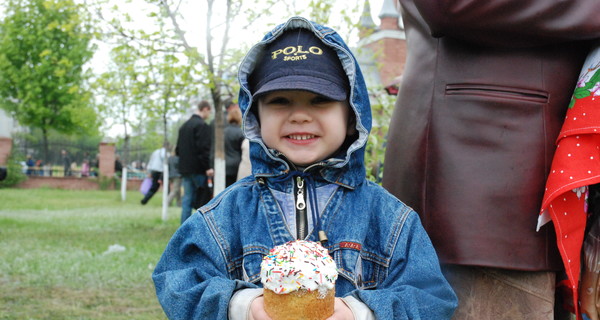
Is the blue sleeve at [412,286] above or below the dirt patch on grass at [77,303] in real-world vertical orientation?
above

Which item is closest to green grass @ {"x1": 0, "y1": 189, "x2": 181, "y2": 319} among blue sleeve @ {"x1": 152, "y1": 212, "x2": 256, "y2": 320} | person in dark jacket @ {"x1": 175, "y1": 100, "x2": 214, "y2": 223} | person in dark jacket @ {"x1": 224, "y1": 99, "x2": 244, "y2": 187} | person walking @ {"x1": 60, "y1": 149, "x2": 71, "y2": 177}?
person in dark jacket @ {"x1": 175, "y1": 100, "x2": 214, "y2": 223}

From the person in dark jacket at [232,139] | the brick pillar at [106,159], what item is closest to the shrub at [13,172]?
the brick pillar at [106,159]

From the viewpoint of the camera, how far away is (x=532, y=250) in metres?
1.75

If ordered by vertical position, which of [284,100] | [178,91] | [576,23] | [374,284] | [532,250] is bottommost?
[374,284]

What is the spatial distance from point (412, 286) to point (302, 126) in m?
0.58

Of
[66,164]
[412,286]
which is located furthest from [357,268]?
[66,164]

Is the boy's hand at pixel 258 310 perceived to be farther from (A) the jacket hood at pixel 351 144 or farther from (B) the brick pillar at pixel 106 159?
(B) the brick pillar at pixel 106 159

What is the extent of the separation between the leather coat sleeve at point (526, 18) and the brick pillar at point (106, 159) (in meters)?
24.5

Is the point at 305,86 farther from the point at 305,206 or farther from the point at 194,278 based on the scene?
the point at 194,278

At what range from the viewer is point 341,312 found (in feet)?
5.00

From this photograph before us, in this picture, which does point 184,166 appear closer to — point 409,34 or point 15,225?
point 15,225

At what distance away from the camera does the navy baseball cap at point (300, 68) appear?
1.76m

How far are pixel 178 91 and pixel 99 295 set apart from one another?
3464 mm

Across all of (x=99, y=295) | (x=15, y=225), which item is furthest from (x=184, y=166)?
(x=99, y=295)
